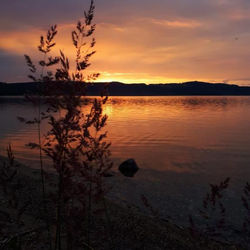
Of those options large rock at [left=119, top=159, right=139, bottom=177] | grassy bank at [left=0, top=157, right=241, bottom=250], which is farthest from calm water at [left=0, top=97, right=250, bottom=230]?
grassy bank at [left=0, top=157, right=241, bottom=250]

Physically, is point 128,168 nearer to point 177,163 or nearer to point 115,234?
point 177,163

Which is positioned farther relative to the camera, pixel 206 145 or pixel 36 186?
pixel 206 145

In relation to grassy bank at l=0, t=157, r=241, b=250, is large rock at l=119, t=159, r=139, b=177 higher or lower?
lower

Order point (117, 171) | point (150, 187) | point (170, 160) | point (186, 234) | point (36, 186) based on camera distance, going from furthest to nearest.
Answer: point (170, 160)
point (117, 171)
point (150, 187)
point (36, 186)
point (186, 234)

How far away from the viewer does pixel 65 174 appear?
300 cm

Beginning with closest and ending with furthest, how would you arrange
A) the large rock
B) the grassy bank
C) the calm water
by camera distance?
the grassy bank, the calm water, the large rock

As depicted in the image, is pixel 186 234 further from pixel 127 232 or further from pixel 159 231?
pixel 127 232

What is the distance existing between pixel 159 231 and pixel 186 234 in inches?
40.8

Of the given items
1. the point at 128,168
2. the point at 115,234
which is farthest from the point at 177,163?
the point at 115,234

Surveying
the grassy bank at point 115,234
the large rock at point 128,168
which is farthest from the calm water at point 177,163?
the grassy bank at point 115,234

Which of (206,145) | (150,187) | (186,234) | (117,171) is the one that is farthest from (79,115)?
(206,145)

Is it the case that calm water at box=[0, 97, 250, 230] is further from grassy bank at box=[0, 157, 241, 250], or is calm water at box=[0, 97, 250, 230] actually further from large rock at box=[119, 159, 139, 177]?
grassy bank at box=[0, 157, 241, 250]

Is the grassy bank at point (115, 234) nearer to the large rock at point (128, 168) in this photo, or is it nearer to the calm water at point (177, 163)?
the calm water at point (177, 163)

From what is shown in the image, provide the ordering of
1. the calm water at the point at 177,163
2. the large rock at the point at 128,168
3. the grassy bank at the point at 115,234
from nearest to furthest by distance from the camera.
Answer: the grassy bank at the point at 115,234
the calm water at the point at 177,163
the large rock at the point at 128,168
